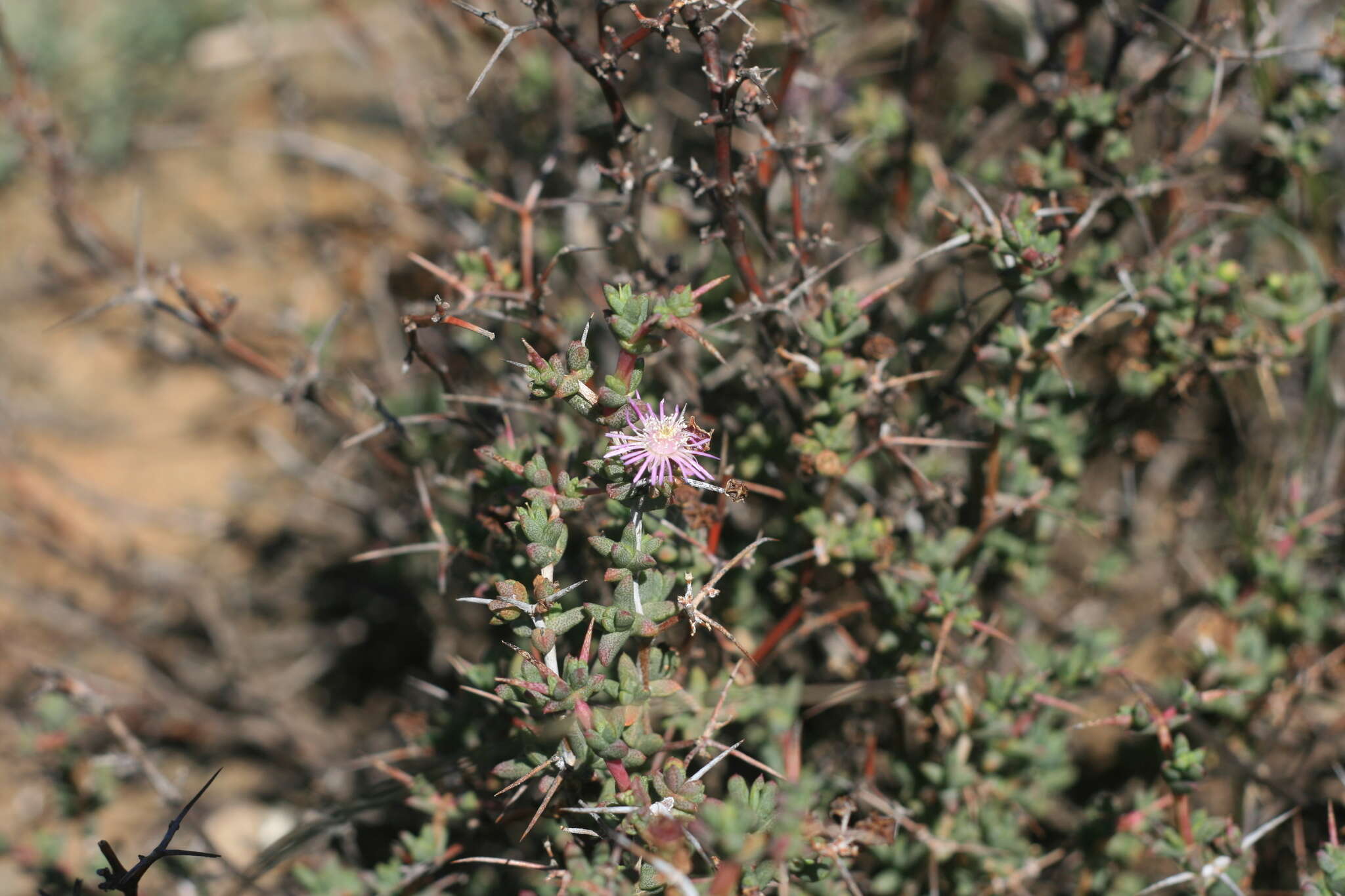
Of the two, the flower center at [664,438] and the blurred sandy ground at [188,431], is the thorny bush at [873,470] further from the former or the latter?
the blurred sandy ground at [188,431]

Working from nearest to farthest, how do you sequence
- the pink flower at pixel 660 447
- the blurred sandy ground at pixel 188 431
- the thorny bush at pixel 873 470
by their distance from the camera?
the pink flower at pixel 660 447, the thorny bush at pixel 873 470, the blurred sandy ground at pixel 188 431

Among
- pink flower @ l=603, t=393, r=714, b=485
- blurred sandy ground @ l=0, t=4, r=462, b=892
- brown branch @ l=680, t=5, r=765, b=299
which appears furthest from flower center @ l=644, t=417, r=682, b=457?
blurred sandy ground @ l=0, t=4, r=462, b=892

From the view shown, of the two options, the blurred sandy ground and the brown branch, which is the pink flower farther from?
the blurred sandy ground

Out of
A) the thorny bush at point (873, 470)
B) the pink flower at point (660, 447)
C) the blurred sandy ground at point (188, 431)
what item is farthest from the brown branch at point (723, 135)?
the blurred sandy ground at point (188, 431)

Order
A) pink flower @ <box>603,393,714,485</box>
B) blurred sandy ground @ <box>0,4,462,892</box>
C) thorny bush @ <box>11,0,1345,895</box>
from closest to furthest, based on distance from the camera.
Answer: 1. pink flower @ <box>603,393,714,485</box>
2. thorny bush @ <box>11,0,1345,895</box>
3. blurred sandy ground @ <box>0,4,462,892</box>

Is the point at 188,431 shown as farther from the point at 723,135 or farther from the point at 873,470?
the point at 723,135

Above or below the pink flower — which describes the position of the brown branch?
above

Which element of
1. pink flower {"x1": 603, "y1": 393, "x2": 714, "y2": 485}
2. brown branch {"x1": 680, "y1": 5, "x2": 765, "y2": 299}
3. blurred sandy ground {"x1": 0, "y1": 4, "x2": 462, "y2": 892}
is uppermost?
brown branch {"x1": 680, "y1": 5, "x2": 765, "y2": 299}

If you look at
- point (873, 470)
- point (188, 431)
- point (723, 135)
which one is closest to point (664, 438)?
point (723, 135)

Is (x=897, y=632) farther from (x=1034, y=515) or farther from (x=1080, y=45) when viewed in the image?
(x=1080, y=45)
